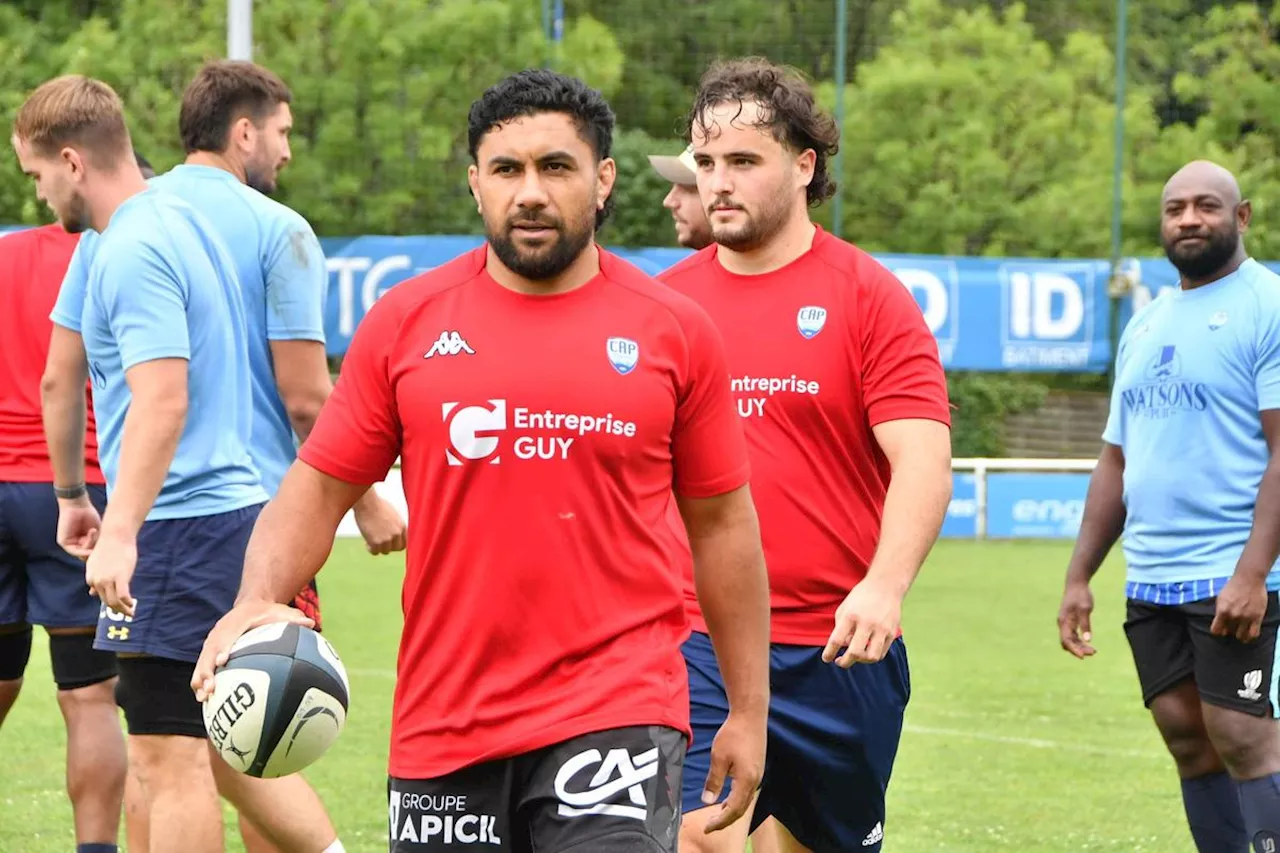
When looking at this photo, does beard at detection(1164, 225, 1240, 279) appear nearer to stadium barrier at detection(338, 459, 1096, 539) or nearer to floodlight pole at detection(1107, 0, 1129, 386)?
stadium barrier at detection(338, 459, 1096, 539)

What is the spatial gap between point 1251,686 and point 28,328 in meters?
4.39

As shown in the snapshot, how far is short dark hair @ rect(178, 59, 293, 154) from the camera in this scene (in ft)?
20.4

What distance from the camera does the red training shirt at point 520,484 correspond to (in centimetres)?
Answer: 394

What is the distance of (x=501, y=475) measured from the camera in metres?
3.94

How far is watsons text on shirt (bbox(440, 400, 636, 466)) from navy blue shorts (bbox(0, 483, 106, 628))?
10.5 ft

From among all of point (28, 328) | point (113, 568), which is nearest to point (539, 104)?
point (113, 568)

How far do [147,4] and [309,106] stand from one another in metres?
3.75

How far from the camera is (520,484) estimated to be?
395cm

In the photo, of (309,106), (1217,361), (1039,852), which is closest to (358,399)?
(1217,361)

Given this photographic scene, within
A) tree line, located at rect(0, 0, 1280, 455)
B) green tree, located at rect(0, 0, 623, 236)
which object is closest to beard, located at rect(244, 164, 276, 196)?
tree line, located at rect(0, 0, 1280, 455)

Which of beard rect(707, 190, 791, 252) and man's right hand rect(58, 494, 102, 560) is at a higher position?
beard rect(707, 190, 791, 252)

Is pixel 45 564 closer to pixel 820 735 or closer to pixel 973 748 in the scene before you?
pixel 820 735

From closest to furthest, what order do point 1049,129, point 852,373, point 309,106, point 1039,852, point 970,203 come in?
point 852,373, point 1039,852, point 309,106, point 970,203, point 1049,129

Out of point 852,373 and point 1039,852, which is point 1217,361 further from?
point 1039,852
